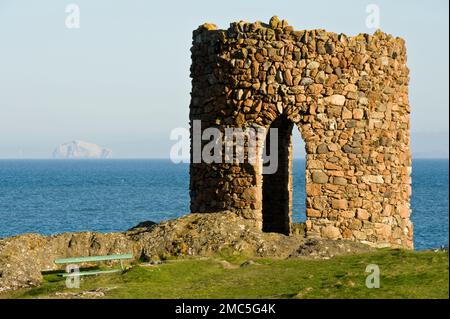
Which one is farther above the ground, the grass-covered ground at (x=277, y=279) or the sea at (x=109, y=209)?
the grass-covered ground at (x=277, y=279)

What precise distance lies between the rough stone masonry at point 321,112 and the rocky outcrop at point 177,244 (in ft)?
4.67

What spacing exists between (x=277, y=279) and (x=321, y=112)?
648 cm

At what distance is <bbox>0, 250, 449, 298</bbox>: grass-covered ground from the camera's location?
15.6 meters

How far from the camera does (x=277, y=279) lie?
17.4 metres

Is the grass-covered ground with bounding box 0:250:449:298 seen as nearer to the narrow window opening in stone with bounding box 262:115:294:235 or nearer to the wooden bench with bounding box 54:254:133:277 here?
the wooden bench with bounding box 54:254:133:277

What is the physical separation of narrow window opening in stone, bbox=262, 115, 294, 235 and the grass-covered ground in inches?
332

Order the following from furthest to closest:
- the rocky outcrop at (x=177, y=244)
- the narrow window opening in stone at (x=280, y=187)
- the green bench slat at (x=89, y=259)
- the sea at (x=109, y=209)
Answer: the sea at (x=109, y=209), the narrow window opening in stone at (x=280, y=187), the rocky outcrop at (x=177, y=244), the green bench slat at (x=89, y=259)

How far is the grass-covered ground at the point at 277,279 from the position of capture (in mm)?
15627

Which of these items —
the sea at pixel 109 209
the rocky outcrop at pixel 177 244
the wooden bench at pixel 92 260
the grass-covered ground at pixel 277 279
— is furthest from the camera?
the sea at pixel 109 209

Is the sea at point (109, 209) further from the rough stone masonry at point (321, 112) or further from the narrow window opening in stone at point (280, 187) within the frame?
the rough stone masonry at point (321, 112)

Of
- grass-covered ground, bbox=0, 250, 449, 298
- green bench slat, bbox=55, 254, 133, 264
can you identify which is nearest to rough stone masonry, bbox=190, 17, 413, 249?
grass-covered ground, bbox=0, 250, 449, 298

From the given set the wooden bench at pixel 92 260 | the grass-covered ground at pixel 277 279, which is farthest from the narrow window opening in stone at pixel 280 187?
the wooden bench at pixel 92 260

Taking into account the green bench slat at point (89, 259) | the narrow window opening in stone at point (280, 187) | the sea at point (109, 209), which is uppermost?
the narrow window opening in stone at point (280, 187)
